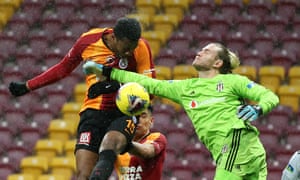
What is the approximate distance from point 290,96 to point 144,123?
6507 mm

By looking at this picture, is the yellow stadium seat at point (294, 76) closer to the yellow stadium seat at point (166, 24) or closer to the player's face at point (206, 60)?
the yellow stadium seat at point (166, 24)

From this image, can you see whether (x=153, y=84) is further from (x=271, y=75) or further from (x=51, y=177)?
(x=271, y=75)

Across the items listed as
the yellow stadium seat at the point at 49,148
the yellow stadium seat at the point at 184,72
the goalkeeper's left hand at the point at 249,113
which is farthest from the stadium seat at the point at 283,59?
the goalkeeper's left hand at the point at 249,113

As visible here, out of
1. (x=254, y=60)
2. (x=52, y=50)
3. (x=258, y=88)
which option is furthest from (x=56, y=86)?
(x=258, y=88)

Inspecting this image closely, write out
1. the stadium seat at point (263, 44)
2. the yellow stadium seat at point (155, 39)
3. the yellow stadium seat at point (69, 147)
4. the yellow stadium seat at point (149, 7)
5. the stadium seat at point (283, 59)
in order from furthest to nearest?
the yellow stadium seat at point (149, 7), the yellow stadium seat at point (155, 39), the stadium seat at point (263, 44), the stadium seat at point (283, 59), the yellow stadium seat at point (69, 147)

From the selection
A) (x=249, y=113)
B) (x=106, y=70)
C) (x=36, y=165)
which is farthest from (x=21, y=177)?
(x=249, y=113)

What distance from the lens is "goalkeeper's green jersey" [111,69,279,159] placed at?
7211 mm

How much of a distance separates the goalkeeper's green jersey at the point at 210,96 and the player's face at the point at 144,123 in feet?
0.90

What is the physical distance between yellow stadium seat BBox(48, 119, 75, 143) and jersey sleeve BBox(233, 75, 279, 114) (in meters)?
7.00

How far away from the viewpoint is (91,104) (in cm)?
780

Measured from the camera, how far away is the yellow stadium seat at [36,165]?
13.5 metres

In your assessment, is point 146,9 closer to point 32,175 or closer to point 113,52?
point 32,175

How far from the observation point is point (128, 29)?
24.0 feet

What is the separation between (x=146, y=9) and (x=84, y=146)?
29.6 feet
